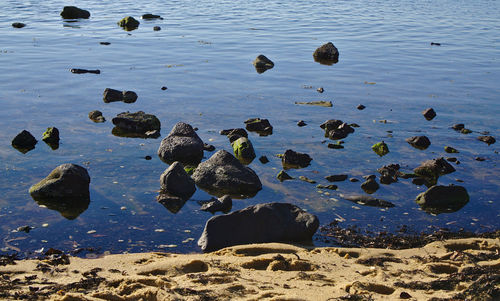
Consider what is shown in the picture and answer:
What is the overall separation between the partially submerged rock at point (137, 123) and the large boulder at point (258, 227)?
6490 millimetres

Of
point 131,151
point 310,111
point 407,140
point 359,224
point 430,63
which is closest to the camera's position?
point 359,224

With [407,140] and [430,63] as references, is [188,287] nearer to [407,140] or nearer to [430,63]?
[407,140]

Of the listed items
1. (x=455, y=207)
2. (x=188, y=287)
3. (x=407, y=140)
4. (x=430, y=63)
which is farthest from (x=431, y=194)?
(x=430, y=63)

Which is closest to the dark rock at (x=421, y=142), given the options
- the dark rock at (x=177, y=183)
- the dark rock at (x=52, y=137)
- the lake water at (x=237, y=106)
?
the lake water at (x=237, y=106)

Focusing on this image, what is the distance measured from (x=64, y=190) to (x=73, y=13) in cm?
2908

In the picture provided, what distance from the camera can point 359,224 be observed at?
35.8ft

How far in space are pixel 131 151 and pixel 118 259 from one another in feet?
18.6

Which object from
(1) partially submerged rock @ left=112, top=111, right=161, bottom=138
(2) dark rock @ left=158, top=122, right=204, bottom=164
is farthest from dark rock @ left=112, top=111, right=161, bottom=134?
(2) dark rock @ left=158, top=122, right=204, bottom=164

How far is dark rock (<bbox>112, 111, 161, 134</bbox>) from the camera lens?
15.9 metres

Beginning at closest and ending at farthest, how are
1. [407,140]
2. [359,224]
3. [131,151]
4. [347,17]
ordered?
[359,224]
[131,151]
[407,140]
[347,17]

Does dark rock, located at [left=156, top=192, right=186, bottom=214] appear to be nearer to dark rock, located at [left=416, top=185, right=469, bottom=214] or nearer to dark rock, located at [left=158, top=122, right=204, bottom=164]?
dark rock, located at [left=158, top=122, right=204, bottom=164]

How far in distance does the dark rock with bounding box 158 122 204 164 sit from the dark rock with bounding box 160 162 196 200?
1.71 meters

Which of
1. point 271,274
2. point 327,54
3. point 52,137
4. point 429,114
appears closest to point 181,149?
point 52,137

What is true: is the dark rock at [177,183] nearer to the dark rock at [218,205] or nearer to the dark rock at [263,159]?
the dark rock at [218,205]
